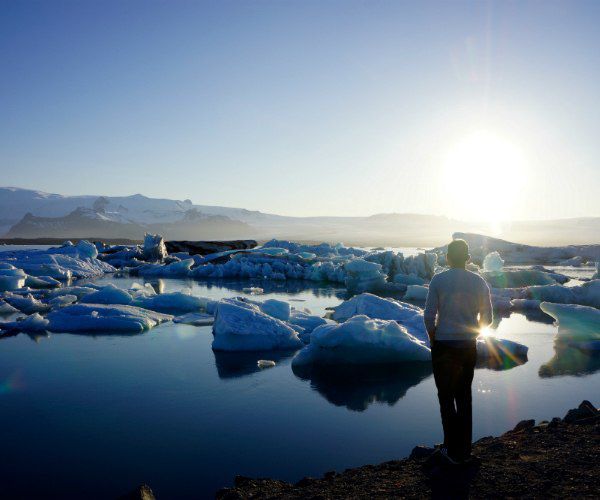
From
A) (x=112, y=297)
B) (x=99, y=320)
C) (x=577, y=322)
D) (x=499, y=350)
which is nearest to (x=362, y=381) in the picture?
Result: (x=499, y=350)

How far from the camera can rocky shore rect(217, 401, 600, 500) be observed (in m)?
2.79

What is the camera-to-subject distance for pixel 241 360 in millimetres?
7434

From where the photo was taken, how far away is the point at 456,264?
10.5 ft

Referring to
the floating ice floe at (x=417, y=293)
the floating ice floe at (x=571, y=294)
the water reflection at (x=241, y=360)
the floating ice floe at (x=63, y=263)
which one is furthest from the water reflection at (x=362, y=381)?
the floating ice floe at (x=63, y=263)

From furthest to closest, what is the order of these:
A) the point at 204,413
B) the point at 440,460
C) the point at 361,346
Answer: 1. the point at 361,346
2. the point at 204,413
3. the point at 440,460

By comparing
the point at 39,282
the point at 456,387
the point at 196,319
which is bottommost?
the point at 39,282

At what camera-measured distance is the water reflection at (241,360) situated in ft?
22.0

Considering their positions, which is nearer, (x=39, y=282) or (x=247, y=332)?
(x=247, y=332)

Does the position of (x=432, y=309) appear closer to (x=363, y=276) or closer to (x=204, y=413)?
(x=204, y=413)

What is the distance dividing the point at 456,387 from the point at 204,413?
3016 mm

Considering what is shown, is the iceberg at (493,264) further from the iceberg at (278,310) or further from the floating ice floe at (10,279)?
the floating ice floe at (10,279)

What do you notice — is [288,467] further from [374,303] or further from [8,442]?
[374,303]

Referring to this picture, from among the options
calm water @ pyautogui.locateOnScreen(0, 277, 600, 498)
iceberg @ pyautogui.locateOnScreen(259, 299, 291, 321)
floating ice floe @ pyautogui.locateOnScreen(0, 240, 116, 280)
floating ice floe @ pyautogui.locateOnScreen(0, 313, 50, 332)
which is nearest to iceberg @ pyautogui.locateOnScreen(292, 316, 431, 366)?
calm water @ pyautogui.locateOnScreen(0, 277, 600, 498)

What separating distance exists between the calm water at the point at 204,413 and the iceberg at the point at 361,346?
1.08ft
